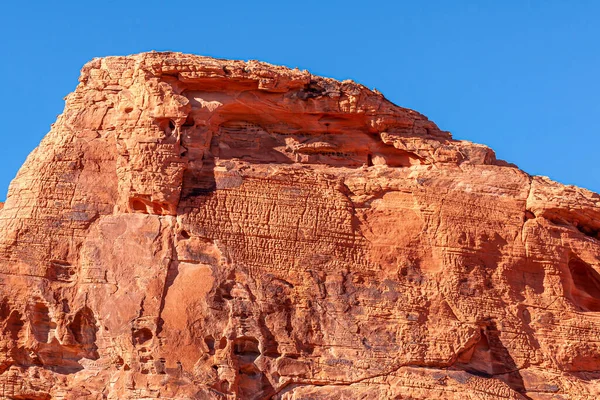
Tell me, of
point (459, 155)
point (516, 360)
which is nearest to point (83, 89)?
point (459, 155)

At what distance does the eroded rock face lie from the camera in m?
20.9

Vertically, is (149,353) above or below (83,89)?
below

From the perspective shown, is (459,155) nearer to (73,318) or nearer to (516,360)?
(516,360)

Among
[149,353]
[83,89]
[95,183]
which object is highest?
[83,89]

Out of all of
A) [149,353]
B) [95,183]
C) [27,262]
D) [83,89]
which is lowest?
[149,353]

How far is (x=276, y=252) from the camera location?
2169cm

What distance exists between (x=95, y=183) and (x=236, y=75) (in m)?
2.82

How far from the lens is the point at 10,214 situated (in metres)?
21.6

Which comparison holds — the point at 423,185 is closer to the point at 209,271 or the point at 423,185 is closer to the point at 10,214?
the point at 209,271

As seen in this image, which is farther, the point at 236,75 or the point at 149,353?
the point at 236,75

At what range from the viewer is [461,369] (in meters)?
21.6

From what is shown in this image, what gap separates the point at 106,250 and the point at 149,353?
1819 mm

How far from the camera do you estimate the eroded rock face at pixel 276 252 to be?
821 inches

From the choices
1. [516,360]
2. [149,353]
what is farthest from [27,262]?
[516,360]
